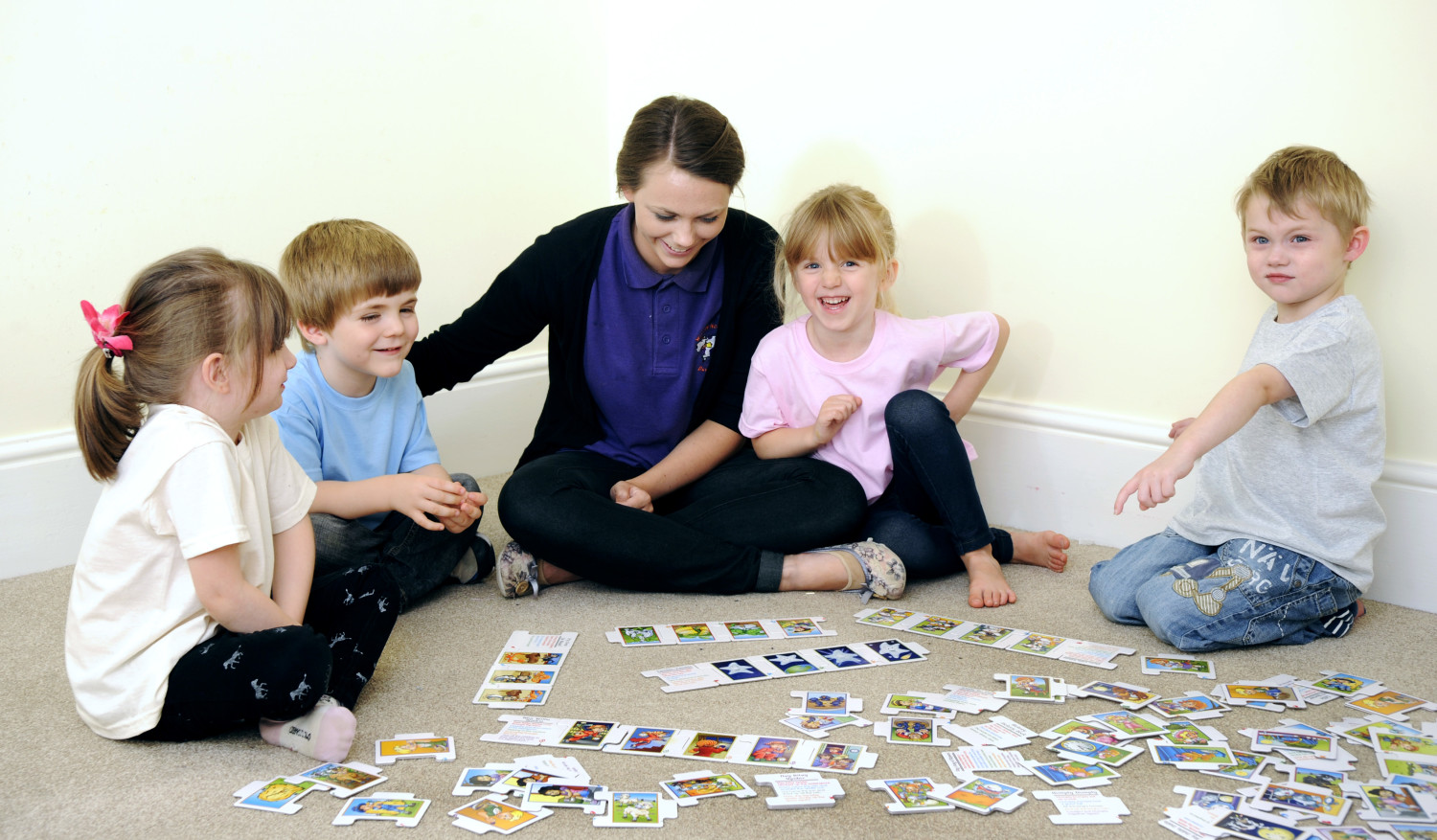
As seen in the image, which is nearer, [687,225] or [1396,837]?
[1396,837]

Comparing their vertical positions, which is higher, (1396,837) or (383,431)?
(383,431)

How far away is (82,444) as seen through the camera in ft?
4.38

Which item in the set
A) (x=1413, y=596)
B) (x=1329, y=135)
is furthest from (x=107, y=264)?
(x=1413, y=596)

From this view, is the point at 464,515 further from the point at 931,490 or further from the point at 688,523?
the point at 931,490

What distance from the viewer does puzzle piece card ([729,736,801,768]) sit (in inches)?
51.2

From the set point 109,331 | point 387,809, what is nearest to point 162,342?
point 109,331

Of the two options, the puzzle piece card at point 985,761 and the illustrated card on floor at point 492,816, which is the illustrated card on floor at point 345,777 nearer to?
the illustrated card on floor at point 492,816

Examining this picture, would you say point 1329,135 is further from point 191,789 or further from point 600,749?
point 191,789

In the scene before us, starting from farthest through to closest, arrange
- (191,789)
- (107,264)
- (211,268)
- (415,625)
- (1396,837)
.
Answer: (107,264) → (415,625) → (211,268) → (191,789) → (1396,837)

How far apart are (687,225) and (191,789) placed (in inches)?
43.7

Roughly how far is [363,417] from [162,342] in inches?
19.0

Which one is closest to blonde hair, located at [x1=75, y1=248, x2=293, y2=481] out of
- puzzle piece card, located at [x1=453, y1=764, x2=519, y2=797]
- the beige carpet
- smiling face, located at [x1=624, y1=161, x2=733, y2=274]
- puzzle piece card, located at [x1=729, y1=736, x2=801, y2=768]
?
the beige carpet

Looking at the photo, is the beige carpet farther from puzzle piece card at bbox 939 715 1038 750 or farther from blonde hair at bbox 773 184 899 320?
blonde hair at bbox 773 184 899 320

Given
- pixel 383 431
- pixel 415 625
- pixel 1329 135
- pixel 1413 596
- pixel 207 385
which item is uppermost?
pixel 1329 135
